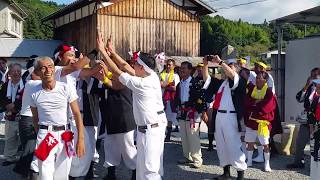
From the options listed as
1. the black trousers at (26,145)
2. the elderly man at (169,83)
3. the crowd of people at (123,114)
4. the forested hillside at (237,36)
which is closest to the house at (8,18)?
the forested hillside at (237,36)

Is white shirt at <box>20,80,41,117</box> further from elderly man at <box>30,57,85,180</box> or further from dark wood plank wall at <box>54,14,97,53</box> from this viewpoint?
dark wood plank wall at <box>54,14,97,53</box>

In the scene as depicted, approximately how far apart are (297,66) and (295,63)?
12cm

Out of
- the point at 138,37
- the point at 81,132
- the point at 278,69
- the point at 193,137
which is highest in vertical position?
the point at 138,37

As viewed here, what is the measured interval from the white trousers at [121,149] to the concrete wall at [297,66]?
6.21 m

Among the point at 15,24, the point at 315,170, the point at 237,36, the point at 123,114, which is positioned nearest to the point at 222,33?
the point at 237,36

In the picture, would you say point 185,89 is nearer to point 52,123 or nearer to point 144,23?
point 52,123

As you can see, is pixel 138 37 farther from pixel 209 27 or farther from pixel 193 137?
pixel 209 27

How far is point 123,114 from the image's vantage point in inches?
271

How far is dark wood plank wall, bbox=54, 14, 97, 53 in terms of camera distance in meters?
25.6

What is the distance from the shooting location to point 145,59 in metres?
5.64

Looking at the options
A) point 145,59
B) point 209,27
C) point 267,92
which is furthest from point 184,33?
point 209,27

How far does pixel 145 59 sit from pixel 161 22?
21.5 metres

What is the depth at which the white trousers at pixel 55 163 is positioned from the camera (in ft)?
15.7

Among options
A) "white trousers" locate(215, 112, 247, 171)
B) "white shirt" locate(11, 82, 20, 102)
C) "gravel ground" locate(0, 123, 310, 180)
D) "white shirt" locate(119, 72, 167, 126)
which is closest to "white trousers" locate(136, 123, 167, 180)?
"white shirt" locate(119, 72, 167, 126)
